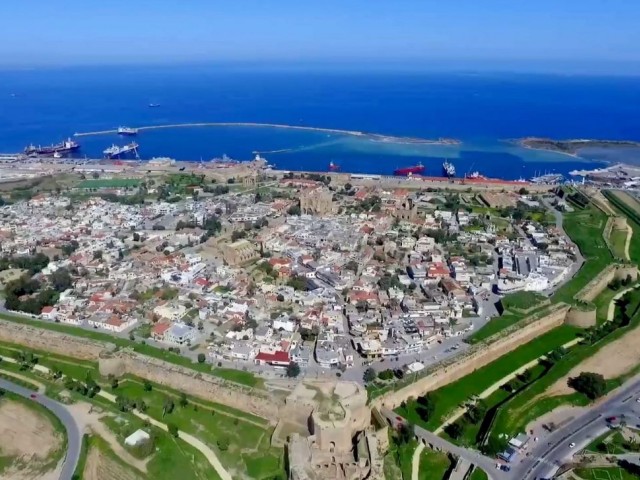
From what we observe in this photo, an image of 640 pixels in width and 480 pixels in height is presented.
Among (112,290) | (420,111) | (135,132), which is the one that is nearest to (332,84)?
(420,111)

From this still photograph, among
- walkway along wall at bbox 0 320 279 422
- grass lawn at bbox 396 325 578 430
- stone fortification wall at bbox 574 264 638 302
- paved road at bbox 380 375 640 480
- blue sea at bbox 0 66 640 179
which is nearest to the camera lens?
paved road at bbox 380 375 640 480

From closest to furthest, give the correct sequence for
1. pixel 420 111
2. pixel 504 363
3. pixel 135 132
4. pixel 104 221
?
pixel 504 363 < pixel 104 221 < pixel 135 132 < pixel 420 111

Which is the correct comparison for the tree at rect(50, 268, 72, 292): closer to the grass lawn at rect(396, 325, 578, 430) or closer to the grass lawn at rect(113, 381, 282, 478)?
the grass lawn at rect(113, 381, 282, 478)

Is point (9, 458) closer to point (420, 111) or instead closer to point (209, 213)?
point (209, 213)

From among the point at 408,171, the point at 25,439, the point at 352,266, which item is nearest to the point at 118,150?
the point at 408,171

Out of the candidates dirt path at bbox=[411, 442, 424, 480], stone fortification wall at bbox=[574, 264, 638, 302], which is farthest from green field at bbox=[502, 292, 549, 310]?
dirt path at bbox=[411, 442, 424, 480]

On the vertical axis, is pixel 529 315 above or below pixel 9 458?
above

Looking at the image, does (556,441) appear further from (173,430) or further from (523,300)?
(173,430)

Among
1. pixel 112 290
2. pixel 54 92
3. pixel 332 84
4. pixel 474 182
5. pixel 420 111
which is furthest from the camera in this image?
pixel 332 84
